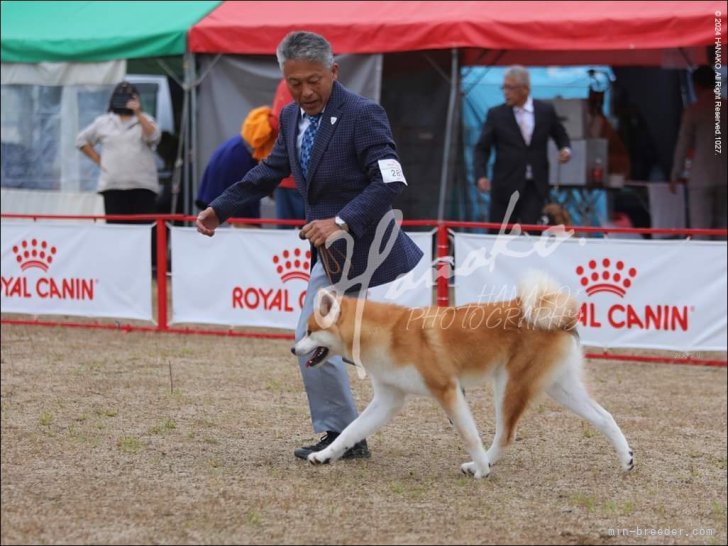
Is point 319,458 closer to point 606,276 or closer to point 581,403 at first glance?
point 581,403

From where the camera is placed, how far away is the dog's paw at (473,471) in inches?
200

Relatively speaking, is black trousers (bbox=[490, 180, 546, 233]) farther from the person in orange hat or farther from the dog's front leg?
the dog's front leg

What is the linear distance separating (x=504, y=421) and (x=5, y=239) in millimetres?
6065

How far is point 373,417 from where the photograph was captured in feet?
16.6

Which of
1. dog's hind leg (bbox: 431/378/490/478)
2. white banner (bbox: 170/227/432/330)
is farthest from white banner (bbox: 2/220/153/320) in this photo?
dog's hind leg (bbox: 431/378/490/478)

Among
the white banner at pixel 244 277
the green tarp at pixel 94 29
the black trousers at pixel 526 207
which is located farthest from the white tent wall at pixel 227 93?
the white banner at pixel 244 277

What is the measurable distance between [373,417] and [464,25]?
260 inches

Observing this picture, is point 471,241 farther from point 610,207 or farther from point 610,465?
point 610,207

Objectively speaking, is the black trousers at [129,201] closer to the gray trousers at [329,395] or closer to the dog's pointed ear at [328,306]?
the gray trousers at [329,395]

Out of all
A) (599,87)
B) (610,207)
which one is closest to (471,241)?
(610,207)

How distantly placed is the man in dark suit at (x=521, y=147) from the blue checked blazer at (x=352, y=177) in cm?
543

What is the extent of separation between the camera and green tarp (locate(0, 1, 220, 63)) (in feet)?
39.2

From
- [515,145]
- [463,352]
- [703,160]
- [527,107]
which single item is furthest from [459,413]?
[703,160]

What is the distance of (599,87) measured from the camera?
14.8m
